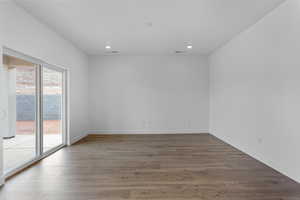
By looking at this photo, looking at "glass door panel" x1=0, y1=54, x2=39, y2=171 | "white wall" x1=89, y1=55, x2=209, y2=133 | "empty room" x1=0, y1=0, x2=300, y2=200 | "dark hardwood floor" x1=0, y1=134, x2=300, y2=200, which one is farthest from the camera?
"white wall" x1=89, y1=55, x2=209, y2=133

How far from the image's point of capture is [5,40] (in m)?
2.54

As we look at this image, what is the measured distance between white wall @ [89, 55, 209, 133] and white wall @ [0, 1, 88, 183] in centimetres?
48

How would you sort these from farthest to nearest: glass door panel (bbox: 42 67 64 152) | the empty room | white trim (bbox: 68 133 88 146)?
white trim (bbox: 68 133 88 146) → glass door panel (bbox: 42 67 64 152) → the empty room

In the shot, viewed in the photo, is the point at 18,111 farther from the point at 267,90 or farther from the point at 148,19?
the point at 267,90

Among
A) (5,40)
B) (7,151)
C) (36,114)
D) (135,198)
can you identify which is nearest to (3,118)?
(7,151)

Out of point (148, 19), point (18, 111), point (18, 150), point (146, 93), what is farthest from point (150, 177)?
point (146, 93)

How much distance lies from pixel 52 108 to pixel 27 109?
0.86 meters

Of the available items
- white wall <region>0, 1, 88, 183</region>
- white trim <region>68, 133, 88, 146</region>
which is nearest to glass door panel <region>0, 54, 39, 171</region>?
white wall <region>0, 1, 88, 183</region>

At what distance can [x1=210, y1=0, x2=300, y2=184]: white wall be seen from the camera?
8.57 feet

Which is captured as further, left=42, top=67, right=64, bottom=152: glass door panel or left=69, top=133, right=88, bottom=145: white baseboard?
left=69, top=133, right=88, bottom=145: white baseboard

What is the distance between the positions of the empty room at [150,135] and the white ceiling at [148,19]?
0.02 m

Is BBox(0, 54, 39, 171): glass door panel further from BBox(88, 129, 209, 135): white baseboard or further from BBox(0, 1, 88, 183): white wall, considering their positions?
BBox(88, 129, 209, 135): white baseboard

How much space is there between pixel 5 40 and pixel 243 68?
442cm

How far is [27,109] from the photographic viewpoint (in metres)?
3.31
